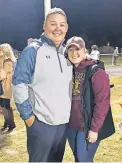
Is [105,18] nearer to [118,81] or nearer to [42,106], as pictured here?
[118,81]

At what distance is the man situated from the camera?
289 centimetres

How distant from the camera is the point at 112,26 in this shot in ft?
166

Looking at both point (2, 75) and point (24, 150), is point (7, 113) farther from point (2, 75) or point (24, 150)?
point (24, 150)

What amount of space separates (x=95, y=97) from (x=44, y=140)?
65cm

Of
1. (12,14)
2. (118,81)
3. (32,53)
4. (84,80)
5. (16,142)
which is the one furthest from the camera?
(12,14)

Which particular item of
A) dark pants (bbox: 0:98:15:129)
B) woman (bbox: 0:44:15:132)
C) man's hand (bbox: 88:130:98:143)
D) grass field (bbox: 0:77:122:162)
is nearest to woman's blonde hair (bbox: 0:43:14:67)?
woman (bbox: 0:44:15:132)

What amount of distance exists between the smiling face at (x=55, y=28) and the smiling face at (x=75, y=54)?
0.17 metres

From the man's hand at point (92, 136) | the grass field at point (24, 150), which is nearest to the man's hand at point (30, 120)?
the man's hand at point (92, 136)

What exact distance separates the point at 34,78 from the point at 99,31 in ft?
158

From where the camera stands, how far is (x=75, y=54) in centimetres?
313

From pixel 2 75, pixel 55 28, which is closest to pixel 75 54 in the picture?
pixel 55 28

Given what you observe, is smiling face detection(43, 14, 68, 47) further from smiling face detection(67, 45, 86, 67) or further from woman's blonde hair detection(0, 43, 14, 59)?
woman's blonde hair detection(0, 43, 14, 59)

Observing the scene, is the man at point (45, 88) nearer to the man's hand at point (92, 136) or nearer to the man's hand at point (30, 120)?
the man's hand at point (30, 120)

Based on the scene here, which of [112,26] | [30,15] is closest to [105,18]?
[112,26]
